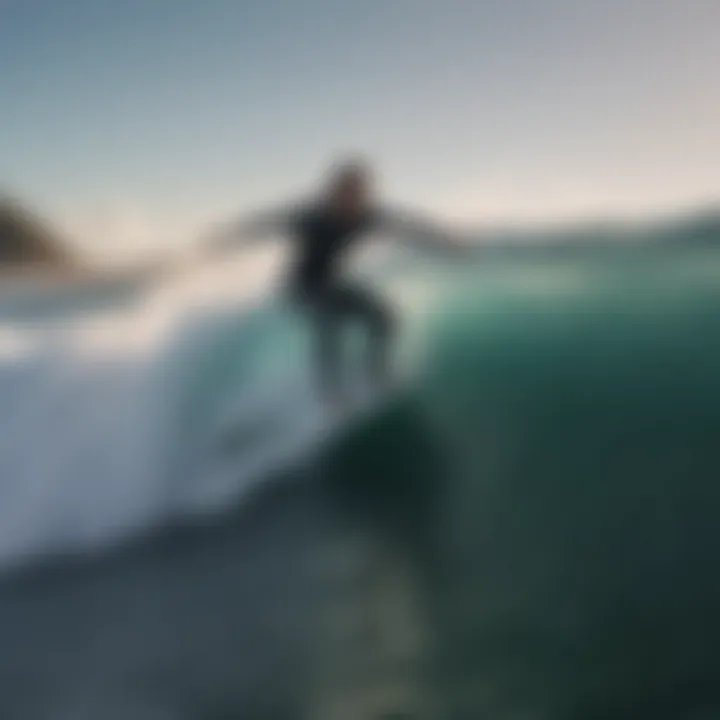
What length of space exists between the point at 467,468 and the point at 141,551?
736 mm

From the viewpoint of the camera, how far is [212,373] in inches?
77.4

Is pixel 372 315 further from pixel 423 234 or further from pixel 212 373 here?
pixel 212 373

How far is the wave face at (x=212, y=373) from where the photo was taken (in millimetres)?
1794

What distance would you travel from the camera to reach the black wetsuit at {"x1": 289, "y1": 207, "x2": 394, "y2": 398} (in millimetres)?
1829

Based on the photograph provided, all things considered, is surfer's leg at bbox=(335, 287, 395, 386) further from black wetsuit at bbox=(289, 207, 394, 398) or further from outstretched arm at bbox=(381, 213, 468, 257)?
outstretched arm at bbox=(381, 213, 468, 257)

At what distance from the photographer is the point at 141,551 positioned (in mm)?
1662

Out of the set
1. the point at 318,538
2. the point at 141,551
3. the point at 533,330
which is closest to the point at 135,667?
the point at 141,551

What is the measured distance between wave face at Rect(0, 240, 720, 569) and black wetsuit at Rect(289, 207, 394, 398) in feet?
0.19

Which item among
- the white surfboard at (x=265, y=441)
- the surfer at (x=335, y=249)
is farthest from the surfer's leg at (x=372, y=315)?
the white surfboard at (x=265, y=441)

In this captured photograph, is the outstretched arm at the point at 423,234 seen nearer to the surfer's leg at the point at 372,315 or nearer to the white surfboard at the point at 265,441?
the surfer's leg at the point at 372,315

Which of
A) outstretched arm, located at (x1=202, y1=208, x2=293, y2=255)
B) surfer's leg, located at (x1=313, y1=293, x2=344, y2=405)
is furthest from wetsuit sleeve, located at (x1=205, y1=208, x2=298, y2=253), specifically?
surfer's leg, located at (x1=313, y1=293, x2=344, y2=405)

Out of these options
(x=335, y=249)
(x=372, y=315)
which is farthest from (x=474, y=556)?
(x=335, y=249)

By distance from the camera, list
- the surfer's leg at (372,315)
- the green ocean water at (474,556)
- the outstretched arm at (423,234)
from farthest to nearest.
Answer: the surfer's leg at (372,315)
the outstretched arm at (423,234)
the green ocean water at (474,556)

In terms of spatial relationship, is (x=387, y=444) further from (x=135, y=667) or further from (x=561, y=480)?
(x=135, y=667)
